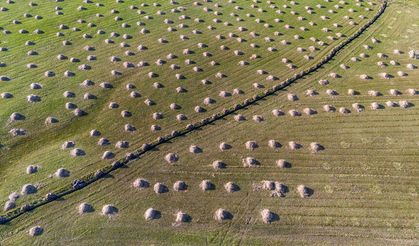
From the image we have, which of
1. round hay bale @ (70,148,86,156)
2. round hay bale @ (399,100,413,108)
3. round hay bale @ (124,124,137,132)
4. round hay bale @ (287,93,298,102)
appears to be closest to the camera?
round hay bale @ (70,148,86,156)

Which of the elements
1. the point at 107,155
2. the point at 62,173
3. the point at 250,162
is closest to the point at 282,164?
the point at 250,162

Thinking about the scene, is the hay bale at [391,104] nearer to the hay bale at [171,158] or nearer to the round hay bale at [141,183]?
the hay bale at [171,158]

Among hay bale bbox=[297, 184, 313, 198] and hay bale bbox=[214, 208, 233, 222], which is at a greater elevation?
hay bale bbox=[214, 208, 233, 222]

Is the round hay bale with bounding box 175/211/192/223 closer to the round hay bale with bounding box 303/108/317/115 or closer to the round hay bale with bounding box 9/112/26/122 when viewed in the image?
the round hay bale with bounding box 303/108/317/115

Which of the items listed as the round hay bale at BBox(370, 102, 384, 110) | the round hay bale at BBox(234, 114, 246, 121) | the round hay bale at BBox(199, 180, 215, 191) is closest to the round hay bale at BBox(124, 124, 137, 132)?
the round hay bale at BBox(199, 180, 215, 191)

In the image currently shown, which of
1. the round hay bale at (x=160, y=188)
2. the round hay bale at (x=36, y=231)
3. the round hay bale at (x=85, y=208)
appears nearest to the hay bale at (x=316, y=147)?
the round hay bale at (x=160, y=188)

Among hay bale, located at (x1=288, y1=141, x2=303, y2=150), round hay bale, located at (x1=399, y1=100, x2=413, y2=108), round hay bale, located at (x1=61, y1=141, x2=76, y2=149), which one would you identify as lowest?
round hay bale, located at (x1=399, y1=100, x2=413, y2=108)

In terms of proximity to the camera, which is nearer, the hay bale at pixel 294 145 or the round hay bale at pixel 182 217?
the round hay bale at pixel 182 217
